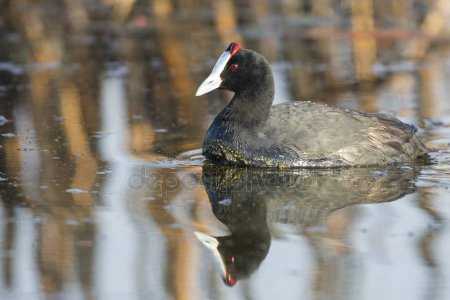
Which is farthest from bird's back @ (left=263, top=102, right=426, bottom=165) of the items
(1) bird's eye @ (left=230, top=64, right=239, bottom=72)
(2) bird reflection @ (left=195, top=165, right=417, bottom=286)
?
(1) bird's eye @ (left=230, top=64, right=239, bottom=72)

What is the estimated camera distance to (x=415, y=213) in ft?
19.2

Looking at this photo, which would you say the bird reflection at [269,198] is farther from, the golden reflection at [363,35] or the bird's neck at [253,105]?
the golden reflection at [363,35]

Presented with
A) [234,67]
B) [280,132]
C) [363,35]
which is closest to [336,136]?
[280,132]

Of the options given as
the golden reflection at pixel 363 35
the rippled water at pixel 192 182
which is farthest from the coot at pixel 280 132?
the golden reflection at pixel 363 35

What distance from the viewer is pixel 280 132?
22.8 ft

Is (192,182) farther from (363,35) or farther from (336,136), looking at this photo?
(363,35)

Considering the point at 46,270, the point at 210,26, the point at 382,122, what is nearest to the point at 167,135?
the point at 382,122

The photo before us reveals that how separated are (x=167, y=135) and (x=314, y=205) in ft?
6.49

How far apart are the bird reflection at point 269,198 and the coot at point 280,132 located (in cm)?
9

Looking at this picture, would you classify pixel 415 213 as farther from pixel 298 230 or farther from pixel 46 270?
pixel 46 270

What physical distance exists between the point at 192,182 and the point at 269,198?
57cm

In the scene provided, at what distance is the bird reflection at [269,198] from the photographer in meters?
5.25

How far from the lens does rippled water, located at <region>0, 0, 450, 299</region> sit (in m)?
4.86

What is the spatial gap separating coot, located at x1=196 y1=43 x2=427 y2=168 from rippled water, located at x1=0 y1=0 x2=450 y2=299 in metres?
0.13
